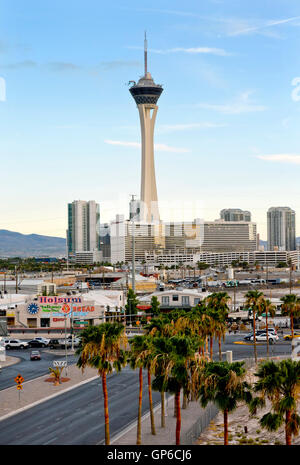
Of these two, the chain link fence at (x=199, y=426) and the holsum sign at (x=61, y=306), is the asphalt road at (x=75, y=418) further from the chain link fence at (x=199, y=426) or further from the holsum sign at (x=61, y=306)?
the holsum sign at (x=61, y=306)

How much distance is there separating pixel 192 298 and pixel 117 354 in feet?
214

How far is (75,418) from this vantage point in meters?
37.6

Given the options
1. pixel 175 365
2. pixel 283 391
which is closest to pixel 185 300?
pixel 175 365

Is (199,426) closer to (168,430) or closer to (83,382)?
(168,430)

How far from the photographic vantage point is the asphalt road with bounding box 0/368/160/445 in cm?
3325

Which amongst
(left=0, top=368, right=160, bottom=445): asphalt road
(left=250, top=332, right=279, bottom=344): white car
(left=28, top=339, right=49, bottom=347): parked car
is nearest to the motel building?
(left=28, top=339, right=49, bottom=347): parked car

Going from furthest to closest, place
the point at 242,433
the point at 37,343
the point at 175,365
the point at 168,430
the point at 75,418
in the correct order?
the point at 37,343 → the point at 75,418 → the point at 242,433 → the point at 168,430 → the point at 175,365

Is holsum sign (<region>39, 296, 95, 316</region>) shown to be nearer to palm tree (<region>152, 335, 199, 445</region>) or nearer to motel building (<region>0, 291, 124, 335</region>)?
motel building (<region>0, 291, 124, 335</region>)

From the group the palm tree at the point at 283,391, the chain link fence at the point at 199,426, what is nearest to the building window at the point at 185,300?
the chain link fence at the point at 199,426

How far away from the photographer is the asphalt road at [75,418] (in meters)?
33.2

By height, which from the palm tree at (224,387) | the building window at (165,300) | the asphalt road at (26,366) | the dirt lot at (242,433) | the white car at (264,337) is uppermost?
the palm tree at (224,387)
